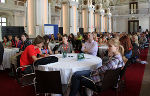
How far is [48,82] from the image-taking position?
2.82m

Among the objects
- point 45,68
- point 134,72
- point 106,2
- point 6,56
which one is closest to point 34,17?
point 6,56

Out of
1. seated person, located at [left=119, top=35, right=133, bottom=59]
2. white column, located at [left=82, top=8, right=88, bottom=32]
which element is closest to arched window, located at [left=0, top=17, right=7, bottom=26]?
white column, located at [left=82, top=8, right=88, bottom=32]

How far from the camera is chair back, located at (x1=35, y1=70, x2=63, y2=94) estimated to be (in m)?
2.76

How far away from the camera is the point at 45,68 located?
340 centimetres

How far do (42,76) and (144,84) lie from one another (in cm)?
328

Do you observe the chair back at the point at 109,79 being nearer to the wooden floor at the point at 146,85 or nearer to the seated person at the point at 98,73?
the seated person at the point at 98,73

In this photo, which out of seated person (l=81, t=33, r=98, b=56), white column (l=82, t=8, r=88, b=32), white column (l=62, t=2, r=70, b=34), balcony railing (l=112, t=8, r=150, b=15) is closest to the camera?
seated person (l=81, t=33, r=98, b=56)

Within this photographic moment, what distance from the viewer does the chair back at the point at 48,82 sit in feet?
9.05

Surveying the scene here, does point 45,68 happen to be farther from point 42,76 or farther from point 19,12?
point 19,12

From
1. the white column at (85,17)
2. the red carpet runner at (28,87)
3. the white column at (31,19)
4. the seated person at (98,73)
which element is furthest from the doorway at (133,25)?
the seated person at (98,73)

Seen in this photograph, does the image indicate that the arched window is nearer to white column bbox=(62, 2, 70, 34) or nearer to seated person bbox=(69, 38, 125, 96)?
white column bbox=(62, 2, 70, 34)

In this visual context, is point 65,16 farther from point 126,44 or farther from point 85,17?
point 126,44

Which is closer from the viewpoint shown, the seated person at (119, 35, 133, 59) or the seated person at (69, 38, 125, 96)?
the seated person at (69, 38, 125, 96)

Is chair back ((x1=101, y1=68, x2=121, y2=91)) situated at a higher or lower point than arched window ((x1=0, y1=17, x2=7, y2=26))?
lower
